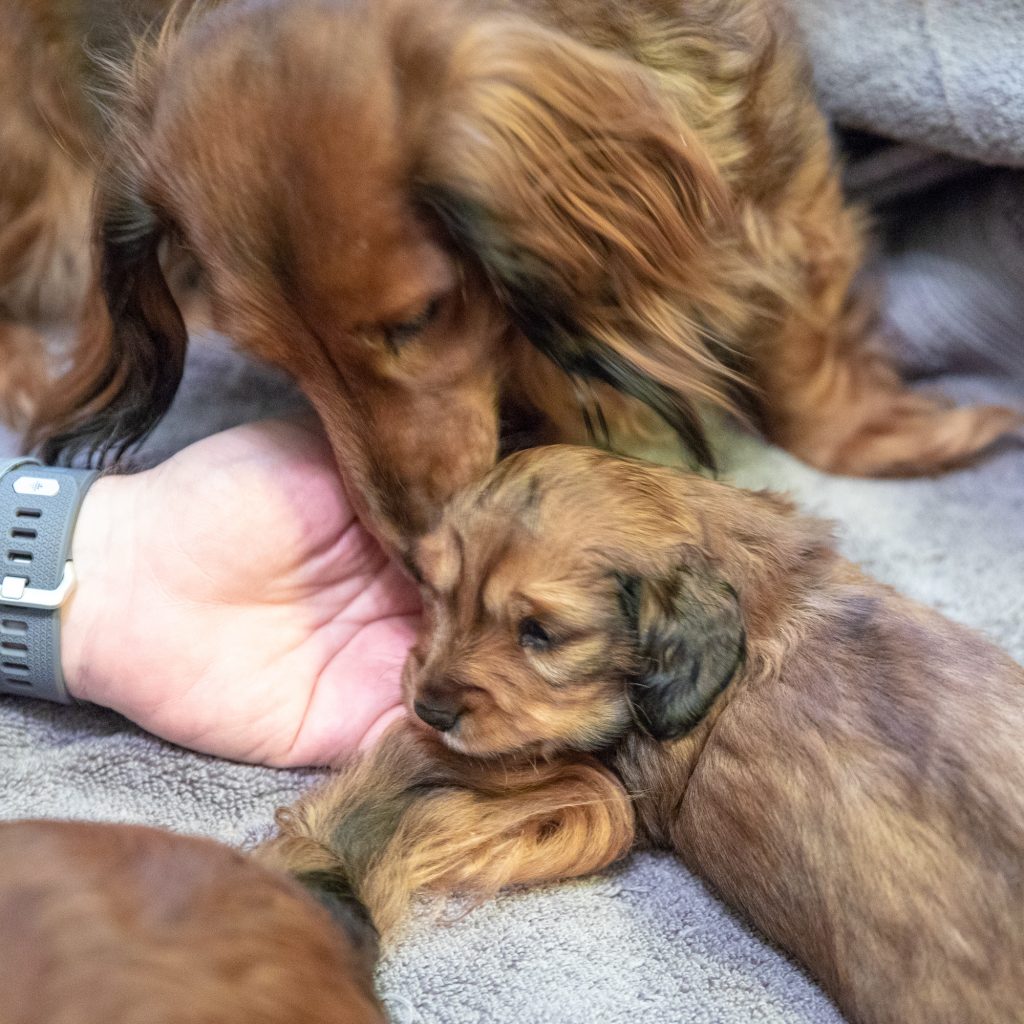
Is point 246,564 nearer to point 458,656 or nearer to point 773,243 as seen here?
point 458,656

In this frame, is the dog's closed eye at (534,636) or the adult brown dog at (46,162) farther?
the adult brown dog at (46,162)

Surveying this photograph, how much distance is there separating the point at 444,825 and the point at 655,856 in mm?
242

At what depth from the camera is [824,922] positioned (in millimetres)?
1067

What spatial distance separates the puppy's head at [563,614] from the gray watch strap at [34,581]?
446 millimetres

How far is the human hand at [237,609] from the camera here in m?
1.31

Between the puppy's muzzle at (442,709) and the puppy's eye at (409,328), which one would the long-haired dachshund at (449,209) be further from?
the puppy's muzzle at (442,709)

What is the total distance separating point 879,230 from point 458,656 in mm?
1176

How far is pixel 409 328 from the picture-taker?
1.14 m

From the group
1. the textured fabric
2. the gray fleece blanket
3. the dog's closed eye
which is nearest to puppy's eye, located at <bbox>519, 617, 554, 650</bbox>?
the dog's closed eye

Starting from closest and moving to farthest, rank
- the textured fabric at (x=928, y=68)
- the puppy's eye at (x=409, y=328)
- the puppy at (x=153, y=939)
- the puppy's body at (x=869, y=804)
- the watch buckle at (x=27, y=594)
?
1. the puppy at (x=153, y=939)
2. the puppy's body at (x=869, y=804)
3. the puppy's eye at (x=409, y=328)
4. the watch buckle at (x=27, y=594)
5. the textured fabric at (x=928, y=68)

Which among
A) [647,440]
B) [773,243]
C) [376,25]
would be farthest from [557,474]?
[773,243]

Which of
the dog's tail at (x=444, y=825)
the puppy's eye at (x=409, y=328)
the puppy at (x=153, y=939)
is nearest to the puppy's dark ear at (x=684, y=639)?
the dog's tail at (x=444, y=825)

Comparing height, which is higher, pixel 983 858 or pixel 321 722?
pixel 983 858

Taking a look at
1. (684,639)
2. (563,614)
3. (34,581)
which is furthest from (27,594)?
(684,639)
